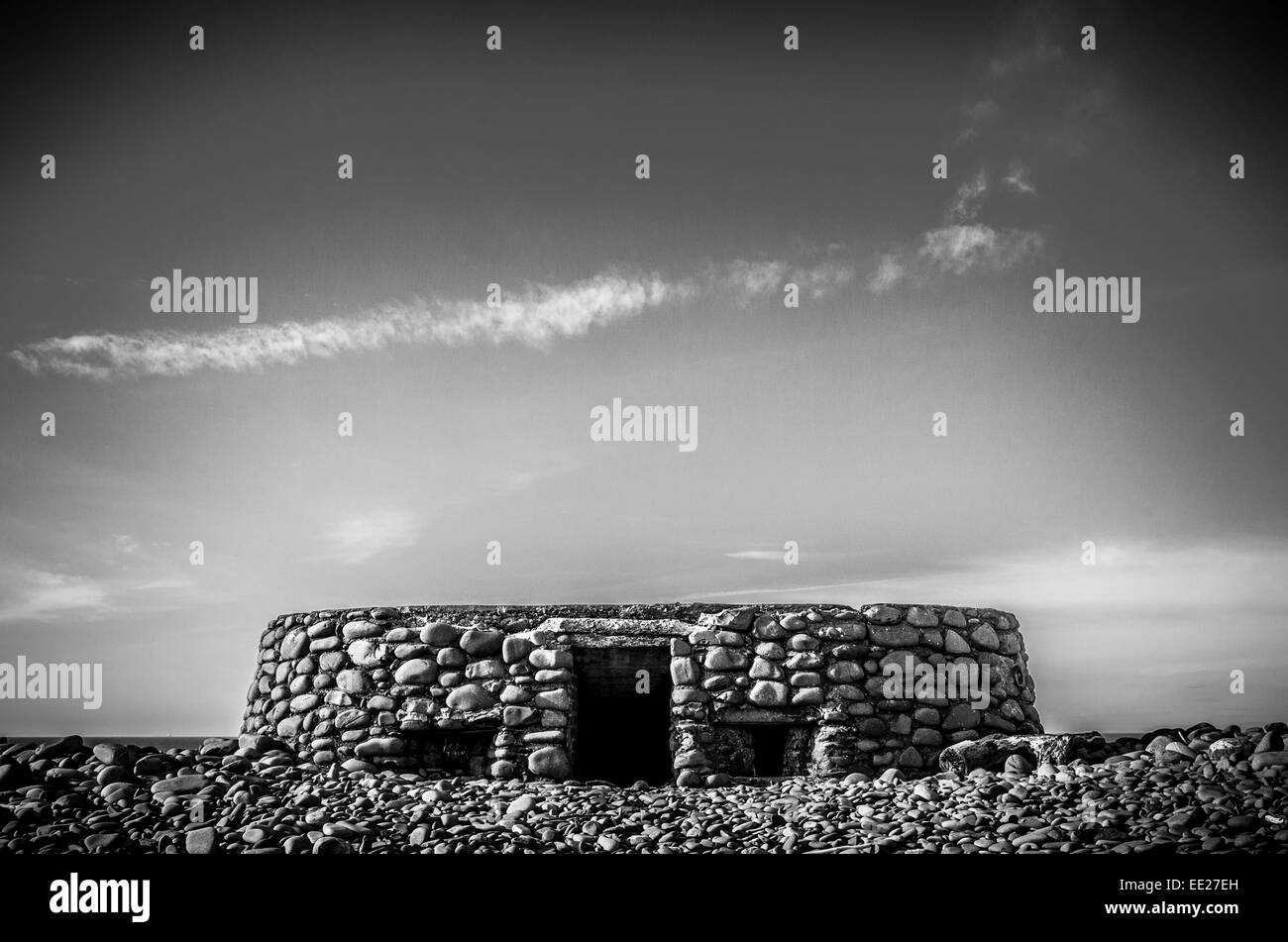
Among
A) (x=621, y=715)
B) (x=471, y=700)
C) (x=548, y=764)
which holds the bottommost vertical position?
(x=548, y=764)

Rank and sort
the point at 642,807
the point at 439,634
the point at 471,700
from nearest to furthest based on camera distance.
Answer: the point at 642,807 < the point at 471,700 < the point at 439,634

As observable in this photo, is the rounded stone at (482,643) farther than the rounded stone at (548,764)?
Yes

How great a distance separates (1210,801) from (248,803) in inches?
292

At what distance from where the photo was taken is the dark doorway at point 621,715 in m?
9.90

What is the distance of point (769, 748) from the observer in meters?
9.95

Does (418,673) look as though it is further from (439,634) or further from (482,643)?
(482,643)

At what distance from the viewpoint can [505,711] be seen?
370 inches

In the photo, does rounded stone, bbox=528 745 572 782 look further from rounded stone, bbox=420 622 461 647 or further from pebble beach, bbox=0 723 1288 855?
rounded stone, bbox=420 622 461 647

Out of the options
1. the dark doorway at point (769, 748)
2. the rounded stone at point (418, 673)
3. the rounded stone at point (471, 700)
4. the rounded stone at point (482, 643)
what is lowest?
the dark doorway at point (769, 748)

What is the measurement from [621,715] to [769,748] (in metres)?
1.85

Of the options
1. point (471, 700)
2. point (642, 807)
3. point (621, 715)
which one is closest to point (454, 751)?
point (471, 700)

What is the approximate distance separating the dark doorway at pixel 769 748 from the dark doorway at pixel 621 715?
951mm

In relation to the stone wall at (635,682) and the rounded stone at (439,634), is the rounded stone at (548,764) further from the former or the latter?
the rounded stone at (439,634)

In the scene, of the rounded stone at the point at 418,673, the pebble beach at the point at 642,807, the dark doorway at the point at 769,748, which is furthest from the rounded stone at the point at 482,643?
the dark doorway at the point at 769,748
